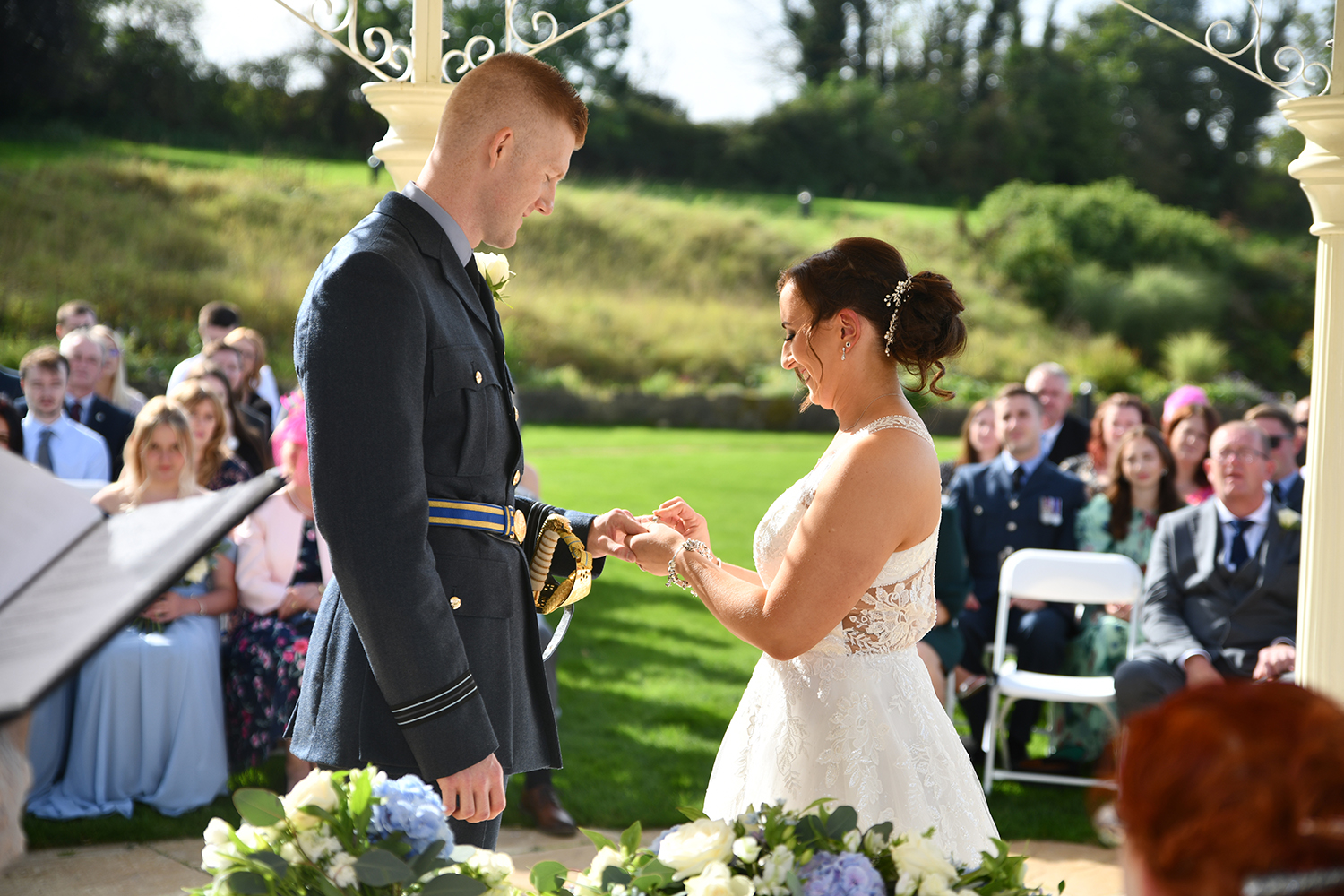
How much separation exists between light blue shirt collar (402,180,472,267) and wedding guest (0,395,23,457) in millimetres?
4869

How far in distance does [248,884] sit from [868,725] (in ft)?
5.02

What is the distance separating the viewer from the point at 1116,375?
27203 millimetres

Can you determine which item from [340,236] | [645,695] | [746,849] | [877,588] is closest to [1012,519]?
[645,695]

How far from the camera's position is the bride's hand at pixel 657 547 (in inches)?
107

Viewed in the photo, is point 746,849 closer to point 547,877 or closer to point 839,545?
point 547,877

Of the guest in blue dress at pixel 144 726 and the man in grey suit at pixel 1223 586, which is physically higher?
the man in grey suit at pixel 1223 586

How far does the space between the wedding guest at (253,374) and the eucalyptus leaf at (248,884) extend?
7163mm

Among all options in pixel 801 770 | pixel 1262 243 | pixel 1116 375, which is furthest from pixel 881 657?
pixel 1262 243

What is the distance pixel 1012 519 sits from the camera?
6445 millimetres

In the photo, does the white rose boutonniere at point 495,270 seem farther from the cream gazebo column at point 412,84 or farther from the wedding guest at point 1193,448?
the wedding guest at point 1193,448

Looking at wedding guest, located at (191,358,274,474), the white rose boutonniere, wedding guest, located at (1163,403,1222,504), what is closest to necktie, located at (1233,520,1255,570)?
wedding guest, located at (1163,403,1222,504)

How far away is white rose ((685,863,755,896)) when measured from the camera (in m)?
1.54

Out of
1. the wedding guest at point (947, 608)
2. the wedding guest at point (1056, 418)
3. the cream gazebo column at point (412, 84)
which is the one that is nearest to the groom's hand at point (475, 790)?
the cream gazebo column at point (412, 84)

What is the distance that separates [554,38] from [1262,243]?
40.8 m
